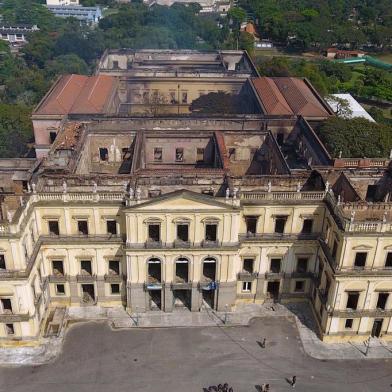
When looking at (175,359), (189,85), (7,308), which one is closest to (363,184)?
(175,359)

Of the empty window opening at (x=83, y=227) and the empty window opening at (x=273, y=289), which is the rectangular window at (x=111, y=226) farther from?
the empty window opening at (x=273, y=289)

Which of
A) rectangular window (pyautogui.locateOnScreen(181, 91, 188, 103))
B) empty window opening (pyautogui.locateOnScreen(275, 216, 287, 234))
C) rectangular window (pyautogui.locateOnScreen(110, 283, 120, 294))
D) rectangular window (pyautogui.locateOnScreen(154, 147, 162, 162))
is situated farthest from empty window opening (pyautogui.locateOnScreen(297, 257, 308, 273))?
rectangular window (pyautogui.locateOnScreen(181, 91, 188, 103))

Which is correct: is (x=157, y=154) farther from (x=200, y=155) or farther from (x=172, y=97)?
(x=172, y=97)

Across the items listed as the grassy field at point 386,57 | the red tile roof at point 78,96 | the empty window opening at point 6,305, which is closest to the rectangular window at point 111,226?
the empty window opening at point 6,305

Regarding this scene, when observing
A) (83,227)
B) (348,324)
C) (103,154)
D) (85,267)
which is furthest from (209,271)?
(103,154)

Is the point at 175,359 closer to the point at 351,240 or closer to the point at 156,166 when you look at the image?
the point at 351,240

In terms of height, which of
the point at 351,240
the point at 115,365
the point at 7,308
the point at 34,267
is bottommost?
the point at 115,365
